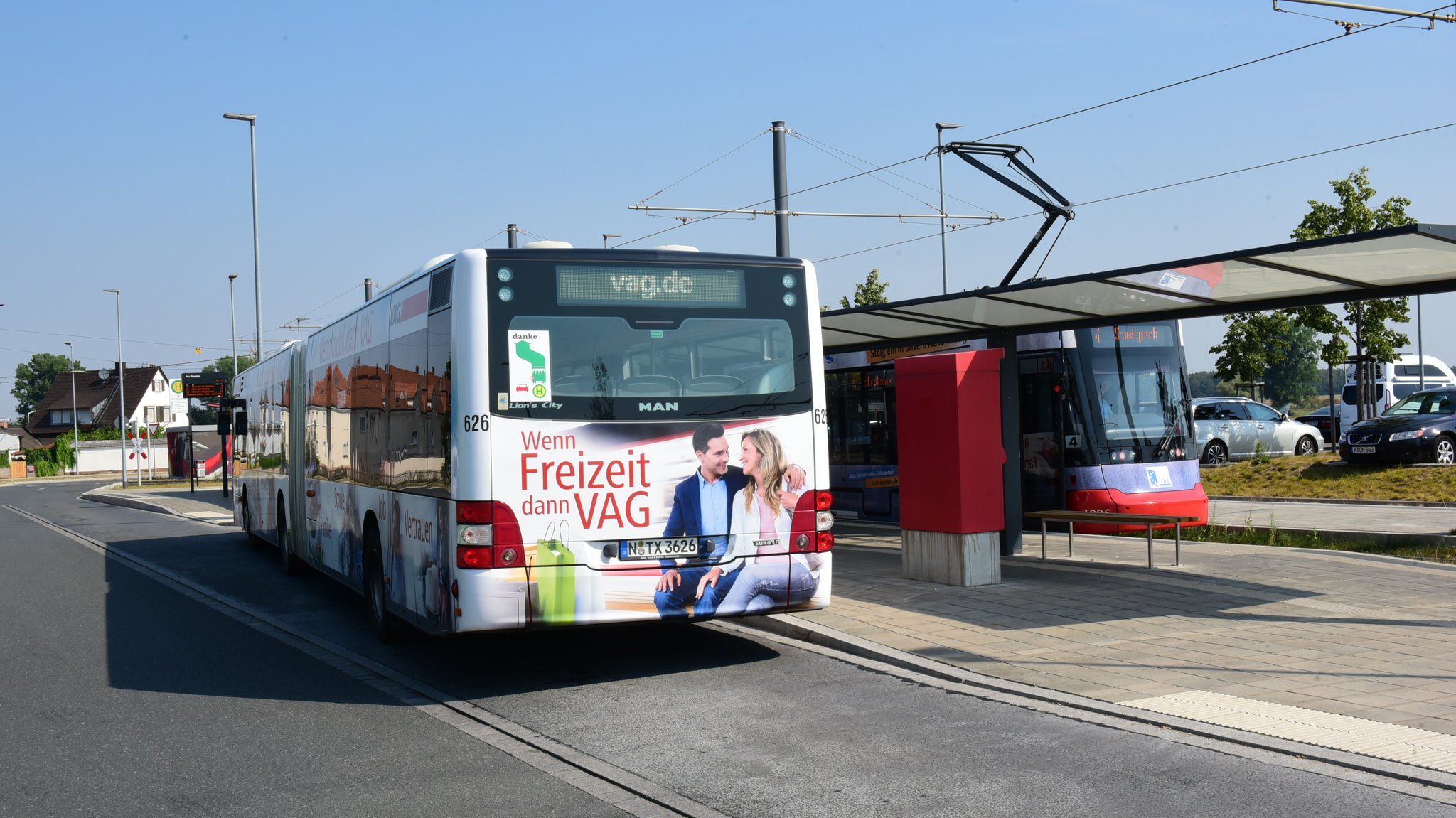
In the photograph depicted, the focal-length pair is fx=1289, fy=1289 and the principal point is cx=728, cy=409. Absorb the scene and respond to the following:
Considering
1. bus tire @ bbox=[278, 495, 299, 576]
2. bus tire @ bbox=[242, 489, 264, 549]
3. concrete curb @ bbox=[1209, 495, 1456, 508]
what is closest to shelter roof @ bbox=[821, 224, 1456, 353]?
bus tire @ bbox=[278, 495, 299, 576]

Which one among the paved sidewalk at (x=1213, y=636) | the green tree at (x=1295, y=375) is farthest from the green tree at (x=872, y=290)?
the green tree at (x=1295, y=375)

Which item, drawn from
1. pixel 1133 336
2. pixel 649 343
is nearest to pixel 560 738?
pixel 649 343

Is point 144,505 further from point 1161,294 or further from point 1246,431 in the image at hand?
point 1161,294

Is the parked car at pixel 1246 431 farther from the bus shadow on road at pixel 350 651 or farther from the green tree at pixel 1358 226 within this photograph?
the bus shadow on road at pixel 350 651

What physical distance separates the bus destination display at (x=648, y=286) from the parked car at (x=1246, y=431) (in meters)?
24.7

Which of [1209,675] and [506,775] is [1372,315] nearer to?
[1209,675]

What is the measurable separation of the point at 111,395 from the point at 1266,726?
4803 inches

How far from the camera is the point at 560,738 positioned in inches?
281

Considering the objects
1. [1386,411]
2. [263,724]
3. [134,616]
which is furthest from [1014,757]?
[1386,411]

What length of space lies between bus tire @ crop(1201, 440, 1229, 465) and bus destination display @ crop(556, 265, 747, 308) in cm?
2425

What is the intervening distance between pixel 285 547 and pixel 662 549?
972 cm

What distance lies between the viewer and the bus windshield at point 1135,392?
1658 cm

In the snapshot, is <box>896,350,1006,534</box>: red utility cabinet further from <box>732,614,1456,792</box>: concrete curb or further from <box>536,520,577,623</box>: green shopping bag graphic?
<box>536,520,577,623</box>: green shopping bag graphic

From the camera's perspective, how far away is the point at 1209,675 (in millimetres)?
8039
